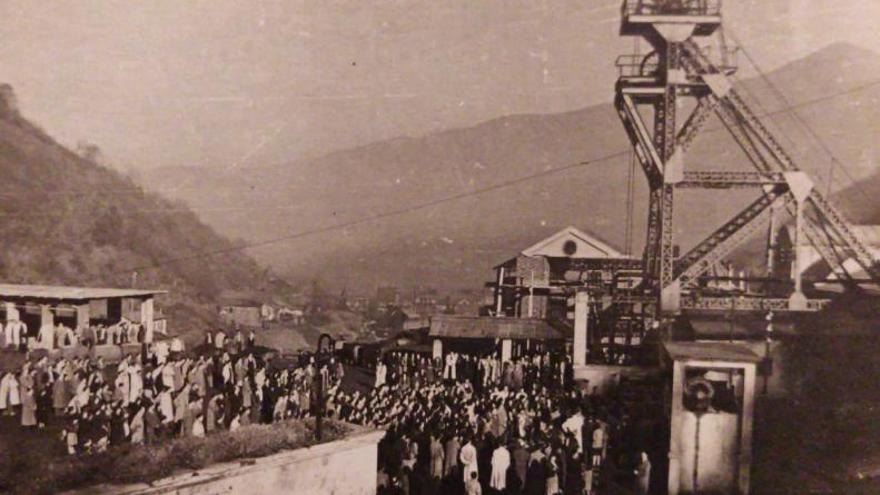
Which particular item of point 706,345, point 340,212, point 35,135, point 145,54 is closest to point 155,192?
point 35,135

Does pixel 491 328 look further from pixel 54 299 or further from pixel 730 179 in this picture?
pixel 54 299

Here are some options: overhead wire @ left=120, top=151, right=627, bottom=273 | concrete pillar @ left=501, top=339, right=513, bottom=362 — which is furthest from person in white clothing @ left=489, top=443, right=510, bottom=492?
overhead wire @ left=120, top=151, right=627, bottom=273

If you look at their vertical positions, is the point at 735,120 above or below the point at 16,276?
above

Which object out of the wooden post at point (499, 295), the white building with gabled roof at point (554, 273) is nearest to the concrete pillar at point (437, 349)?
the white building with gabled roof at point (554, 273)

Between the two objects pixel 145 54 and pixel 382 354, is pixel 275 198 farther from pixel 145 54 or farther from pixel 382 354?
pixel 382 354

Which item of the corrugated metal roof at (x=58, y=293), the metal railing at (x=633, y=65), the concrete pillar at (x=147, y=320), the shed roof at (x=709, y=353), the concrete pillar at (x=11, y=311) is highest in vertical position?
the metal railing at (x=633, y=65)

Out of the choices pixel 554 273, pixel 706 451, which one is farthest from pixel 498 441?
pixel 554 273

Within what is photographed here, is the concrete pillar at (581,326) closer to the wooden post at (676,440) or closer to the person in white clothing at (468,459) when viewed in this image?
the wooden post at (676,440)
